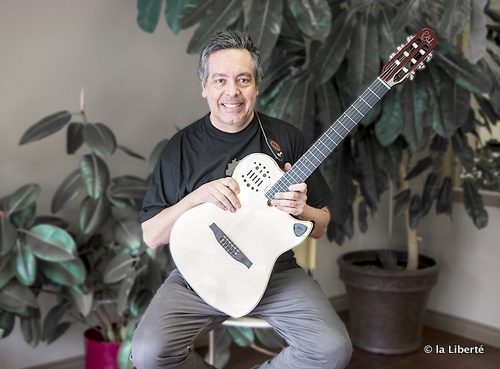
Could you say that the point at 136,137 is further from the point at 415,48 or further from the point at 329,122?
the point at 415,48

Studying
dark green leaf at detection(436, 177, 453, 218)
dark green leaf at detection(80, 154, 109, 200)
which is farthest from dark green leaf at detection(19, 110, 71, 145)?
dark green leaf at detection(436, 177, 453, 218)

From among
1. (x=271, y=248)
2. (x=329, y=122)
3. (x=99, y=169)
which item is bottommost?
(x=99, y=169)

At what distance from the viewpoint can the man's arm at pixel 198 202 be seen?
1.83 meters

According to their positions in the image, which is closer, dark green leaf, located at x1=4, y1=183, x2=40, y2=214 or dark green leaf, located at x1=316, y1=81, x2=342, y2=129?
dark green leaf, located at x1=4, y1=183, x2=40, y2=214

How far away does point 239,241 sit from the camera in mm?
1874

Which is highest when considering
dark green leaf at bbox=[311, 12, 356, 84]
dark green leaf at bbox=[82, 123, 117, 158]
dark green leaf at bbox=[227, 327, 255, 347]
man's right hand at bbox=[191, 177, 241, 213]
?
dark green leaf at bbox=[311, 12, 356, 84]

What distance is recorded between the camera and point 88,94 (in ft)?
9.64

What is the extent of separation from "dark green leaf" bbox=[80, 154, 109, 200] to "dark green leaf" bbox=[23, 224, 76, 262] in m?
0.19

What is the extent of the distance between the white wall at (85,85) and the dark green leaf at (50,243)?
0.40m

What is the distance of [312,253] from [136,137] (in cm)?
95

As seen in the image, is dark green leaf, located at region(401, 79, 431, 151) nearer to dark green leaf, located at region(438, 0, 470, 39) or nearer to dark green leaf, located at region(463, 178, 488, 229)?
dark green leaf, located at region(438, 0, 470, 39)

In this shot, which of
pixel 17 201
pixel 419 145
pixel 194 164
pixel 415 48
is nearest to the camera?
pixel 415 48

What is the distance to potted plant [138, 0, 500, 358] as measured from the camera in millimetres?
2527

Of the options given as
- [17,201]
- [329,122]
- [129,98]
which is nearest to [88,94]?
[129,98]
